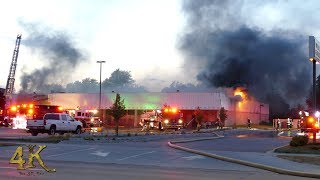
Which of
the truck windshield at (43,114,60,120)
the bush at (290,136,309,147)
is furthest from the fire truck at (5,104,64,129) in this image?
the bush at (290,136,309,147)

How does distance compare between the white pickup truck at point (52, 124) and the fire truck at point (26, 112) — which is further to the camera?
the fire truck at point (26, 112)

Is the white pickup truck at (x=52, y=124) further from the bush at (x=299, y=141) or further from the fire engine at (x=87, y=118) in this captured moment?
the bush at (x=299, y=141)

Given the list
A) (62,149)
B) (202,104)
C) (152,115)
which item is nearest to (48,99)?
(202,104)

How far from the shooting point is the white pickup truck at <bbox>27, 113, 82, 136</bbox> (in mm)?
38875

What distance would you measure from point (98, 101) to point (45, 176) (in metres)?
63.8

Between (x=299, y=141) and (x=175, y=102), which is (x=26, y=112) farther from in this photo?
(x=299, y=141)

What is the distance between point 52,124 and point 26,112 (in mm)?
14833

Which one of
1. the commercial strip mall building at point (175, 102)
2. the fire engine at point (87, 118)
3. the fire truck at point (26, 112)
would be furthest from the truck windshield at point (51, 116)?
the commercial strip mall building at point (175, 102)

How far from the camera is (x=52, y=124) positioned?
129ft

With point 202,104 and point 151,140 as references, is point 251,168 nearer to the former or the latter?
point 151,140

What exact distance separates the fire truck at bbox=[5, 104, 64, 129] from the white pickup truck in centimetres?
134

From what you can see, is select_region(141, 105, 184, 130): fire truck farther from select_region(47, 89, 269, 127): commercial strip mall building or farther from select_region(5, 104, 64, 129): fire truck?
select_region(47, 89, 269, 127): commercial strip mall building

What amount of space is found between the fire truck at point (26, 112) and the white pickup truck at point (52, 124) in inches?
52.9

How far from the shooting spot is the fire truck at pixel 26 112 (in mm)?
45875
